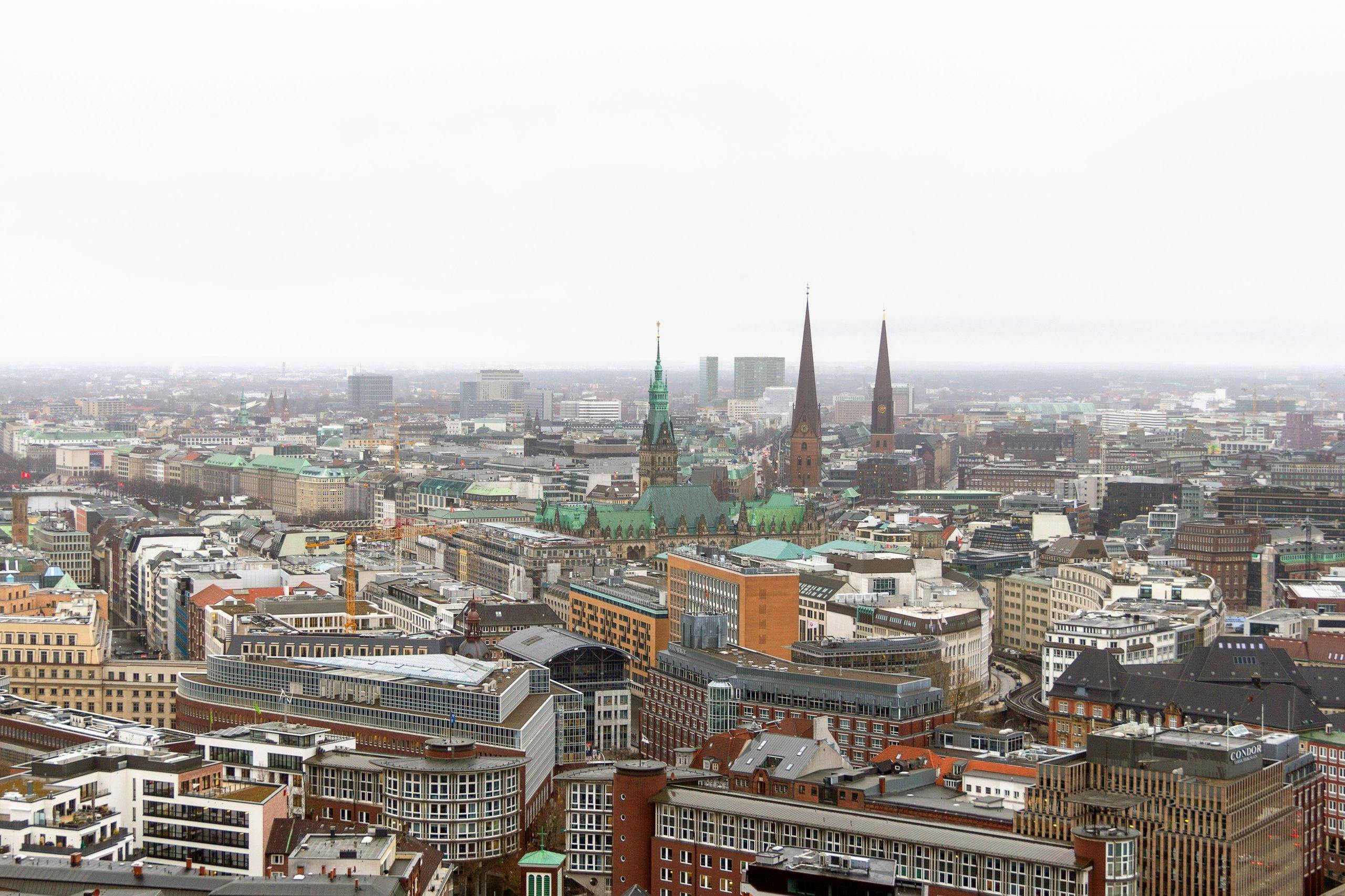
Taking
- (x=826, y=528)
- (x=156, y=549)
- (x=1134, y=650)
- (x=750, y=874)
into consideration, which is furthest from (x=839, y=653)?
(x=826, y=528)

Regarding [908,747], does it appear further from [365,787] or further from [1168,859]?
[365,787]

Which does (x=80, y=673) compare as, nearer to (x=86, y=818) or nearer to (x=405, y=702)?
(x=405, y=702)

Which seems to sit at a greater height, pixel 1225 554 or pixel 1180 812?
pixel 1180 812

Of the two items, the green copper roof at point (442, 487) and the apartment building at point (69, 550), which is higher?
the green copper roof at point (442, 487)

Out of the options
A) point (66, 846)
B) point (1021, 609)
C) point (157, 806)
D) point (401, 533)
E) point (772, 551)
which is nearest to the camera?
point (66, 846)

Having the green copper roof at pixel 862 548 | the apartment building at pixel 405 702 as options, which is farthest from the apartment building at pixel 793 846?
the green copper roof at pixel 862 548

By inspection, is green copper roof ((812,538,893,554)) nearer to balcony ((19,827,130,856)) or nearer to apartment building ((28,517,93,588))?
apartment building ((28,517,93,588))

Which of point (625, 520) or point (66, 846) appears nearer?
point (66, 846)

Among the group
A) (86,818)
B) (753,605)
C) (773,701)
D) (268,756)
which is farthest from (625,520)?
(86,818)

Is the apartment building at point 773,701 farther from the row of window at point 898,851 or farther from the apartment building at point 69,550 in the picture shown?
the apartment building at point 69,550
